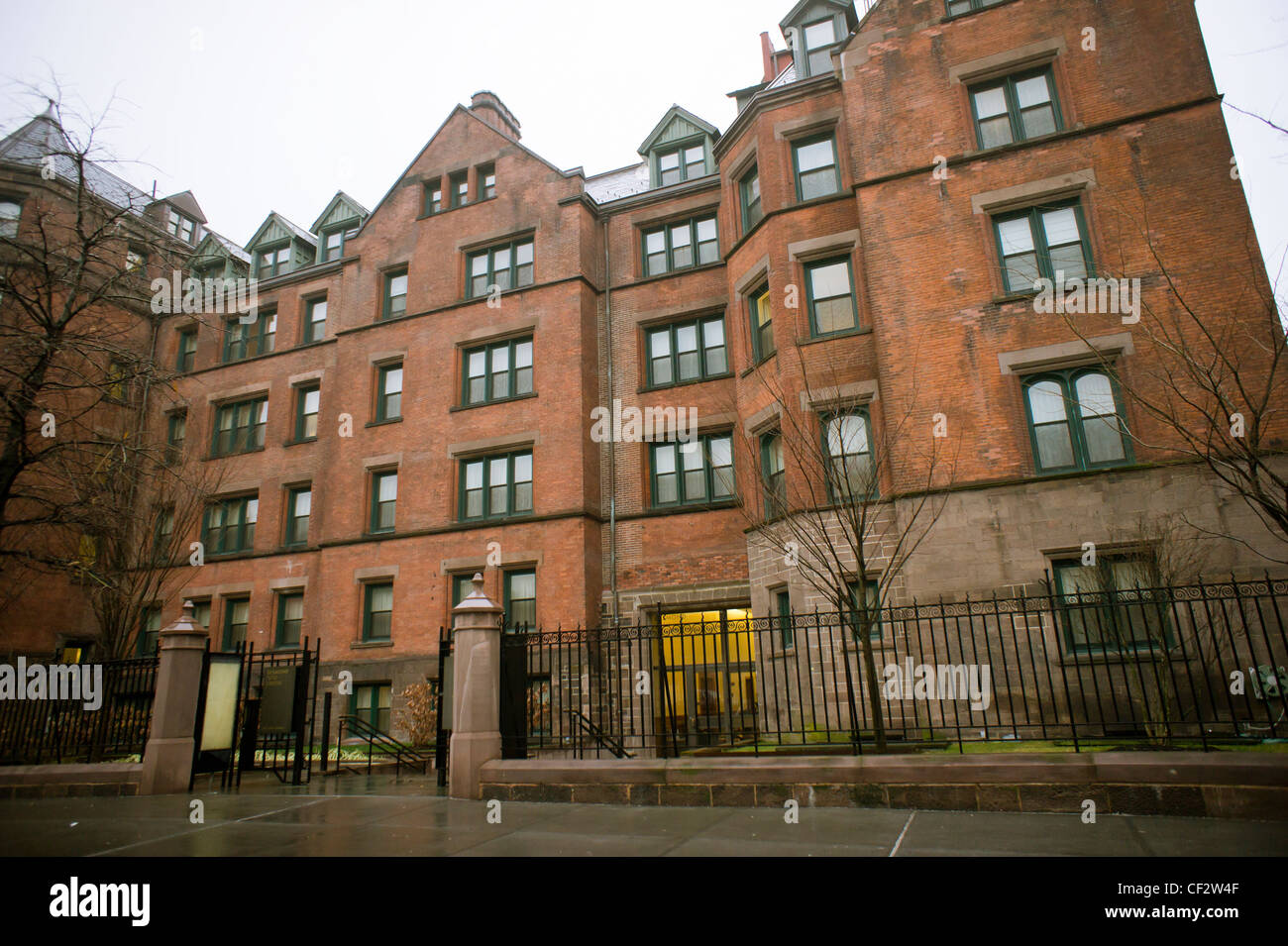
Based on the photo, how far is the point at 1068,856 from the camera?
5.17m

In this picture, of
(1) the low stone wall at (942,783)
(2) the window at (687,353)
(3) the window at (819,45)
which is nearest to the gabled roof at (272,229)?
(2) the window at (687,353)

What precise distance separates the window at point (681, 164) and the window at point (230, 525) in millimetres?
18108

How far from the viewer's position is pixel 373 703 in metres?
21.1

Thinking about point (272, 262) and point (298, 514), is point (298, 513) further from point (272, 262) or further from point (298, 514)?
point (272, 262)

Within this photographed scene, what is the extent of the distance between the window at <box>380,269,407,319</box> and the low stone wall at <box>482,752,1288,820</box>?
1939 centimetres

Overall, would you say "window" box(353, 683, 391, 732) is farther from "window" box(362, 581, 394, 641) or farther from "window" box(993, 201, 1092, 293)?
"window" box(993, 201, 1092, 293)

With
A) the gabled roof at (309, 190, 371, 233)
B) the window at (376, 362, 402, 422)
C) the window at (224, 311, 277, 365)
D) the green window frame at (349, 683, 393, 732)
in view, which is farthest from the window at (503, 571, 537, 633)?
the gabled roof at (309, 190, 371, 233)

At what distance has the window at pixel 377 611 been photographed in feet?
71.9

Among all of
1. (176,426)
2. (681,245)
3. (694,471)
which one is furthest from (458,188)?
(176,426)

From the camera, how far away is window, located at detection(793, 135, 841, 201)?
60.5 feet

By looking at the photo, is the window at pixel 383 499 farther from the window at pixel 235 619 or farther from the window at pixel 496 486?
the window at pixel 235 619

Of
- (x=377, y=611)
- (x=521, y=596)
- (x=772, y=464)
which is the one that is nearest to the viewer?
(x=772, y=464)

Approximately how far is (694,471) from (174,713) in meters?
13.1
